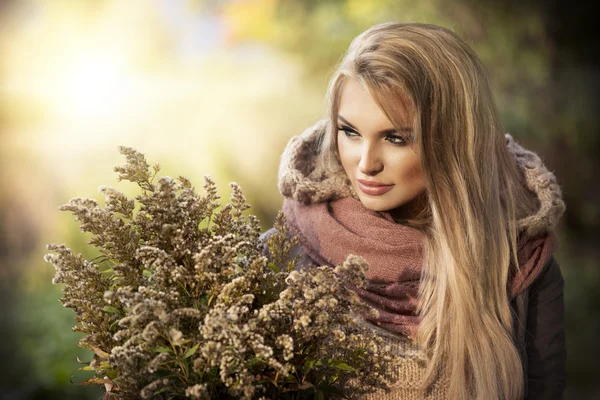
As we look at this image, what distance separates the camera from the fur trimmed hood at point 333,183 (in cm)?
176

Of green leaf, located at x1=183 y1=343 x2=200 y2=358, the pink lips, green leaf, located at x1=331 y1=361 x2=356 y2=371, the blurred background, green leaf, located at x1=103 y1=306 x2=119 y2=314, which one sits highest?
the blurred background

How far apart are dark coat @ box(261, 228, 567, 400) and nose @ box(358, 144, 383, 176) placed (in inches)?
12.1

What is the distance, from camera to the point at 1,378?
331 centimetres

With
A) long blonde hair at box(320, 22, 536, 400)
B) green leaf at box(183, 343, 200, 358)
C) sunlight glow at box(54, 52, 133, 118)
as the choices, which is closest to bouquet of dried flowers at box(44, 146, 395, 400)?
green leaf at box(183, 343, 200, 358)

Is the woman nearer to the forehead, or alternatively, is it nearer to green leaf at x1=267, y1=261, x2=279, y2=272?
the forehead

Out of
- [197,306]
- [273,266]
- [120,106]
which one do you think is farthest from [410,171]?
[120,106]

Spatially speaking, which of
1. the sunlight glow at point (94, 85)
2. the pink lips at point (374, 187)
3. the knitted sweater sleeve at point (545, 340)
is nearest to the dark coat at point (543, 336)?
the knitted sweater sleeve at point (545, 340)

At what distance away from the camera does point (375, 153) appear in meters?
1.59

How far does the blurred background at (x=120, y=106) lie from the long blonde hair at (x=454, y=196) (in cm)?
171

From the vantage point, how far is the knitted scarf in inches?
67.2

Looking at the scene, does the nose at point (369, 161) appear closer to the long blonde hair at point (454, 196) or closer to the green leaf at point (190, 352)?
the long blonde hair at point (454, 196)

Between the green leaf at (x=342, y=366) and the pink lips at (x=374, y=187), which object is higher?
the pink lips at (x=374, y=187)

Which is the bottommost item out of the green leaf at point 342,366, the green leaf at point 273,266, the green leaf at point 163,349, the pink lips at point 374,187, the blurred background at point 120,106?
the green leaf at point 342,366

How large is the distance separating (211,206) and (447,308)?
699mm
